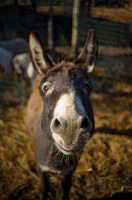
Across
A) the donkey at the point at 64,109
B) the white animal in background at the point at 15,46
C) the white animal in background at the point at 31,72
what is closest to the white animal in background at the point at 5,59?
the white animal in background at the point at 15,46

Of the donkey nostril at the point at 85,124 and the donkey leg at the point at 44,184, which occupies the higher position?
the donkey nostril at the point at 85,124

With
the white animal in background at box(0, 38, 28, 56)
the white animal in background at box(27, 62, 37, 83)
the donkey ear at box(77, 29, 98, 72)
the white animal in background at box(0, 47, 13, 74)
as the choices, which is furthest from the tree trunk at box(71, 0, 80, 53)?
the donkey ear at box(77, 29, 98, 72)

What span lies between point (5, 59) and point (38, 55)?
4410 millimetres

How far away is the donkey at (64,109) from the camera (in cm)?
152

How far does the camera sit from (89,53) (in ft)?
7.68

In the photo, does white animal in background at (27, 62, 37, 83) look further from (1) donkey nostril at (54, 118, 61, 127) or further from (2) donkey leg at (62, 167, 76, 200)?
(1) donkey nostril at (54, 118, 61, 127)

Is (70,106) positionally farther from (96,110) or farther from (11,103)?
(11,103)

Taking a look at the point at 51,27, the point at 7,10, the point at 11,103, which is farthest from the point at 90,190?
the point at 7,10

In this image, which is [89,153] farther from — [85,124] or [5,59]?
[5,59]

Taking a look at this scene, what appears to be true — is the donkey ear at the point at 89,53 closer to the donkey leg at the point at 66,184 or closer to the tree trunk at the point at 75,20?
the donkey leg at the point at 66,184

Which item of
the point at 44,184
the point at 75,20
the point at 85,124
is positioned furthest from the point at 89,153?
the point at 75,20

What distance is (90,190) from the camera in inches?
125

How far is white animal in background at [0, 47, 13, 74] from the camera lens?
6230 mm

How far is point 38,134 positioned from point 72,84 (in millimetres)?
1179
